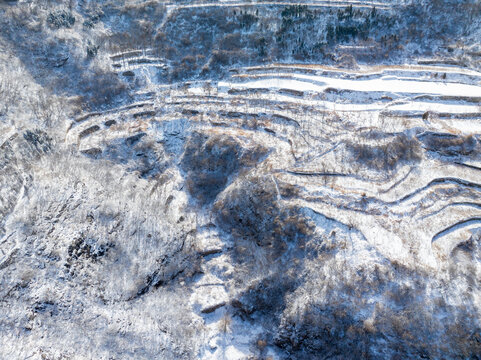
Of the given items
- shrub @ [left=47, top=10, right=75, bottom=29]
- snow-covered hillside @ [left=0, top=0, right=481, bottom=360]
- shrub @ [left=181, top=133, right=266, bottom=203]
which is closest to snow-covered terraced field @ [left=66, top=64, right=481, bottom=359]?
snow-covered hillside @ [left=0, top=0, right=481, bottom=360]

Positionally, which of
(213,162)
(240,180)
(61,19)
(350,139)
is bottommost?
(240,180)

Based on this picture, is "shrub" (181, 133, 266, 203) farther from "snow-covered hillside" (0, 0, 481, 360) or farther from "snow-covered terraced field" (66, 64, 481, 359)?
"snow-covered terraced field" (66, 64, 481, 359)

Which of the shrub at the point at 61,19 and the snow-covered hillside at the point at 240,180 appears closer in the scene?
the snow-covered hillside at the point at 240,180

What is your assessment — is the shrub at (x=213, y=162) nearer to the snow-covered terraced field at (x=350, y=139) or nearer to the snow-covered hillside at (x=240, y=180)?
the snow-covered hillside at (x=240, y=180)

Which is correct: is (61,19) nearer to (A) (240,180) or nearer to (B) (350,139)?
(A) (240,180)

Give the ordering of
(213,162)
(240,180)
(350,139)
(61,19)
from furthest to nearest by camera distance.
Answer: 1. (61,19)
2. (213,162)
3. (350,139)
4. (240,180)

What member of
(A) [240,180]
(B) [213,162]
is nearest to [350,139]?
(A) [240,180]

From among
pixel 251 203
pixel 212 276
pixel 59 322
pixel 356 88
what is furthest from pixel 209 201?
pixel 356 88

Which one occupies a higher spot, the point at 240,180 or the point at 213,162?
the point at 213,162

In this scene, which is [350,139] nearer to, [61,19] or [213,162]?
[213,162]

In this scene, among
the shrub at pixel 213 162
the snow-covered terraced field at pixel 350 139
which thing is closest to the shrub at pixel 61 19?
the snow-covered terraced field at pixel 350 139

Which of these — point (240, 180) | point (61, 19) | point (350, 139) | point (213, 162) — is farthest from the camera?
point (61, 19)

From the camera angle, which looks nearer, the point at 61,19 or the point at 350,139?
the point at 350,139
